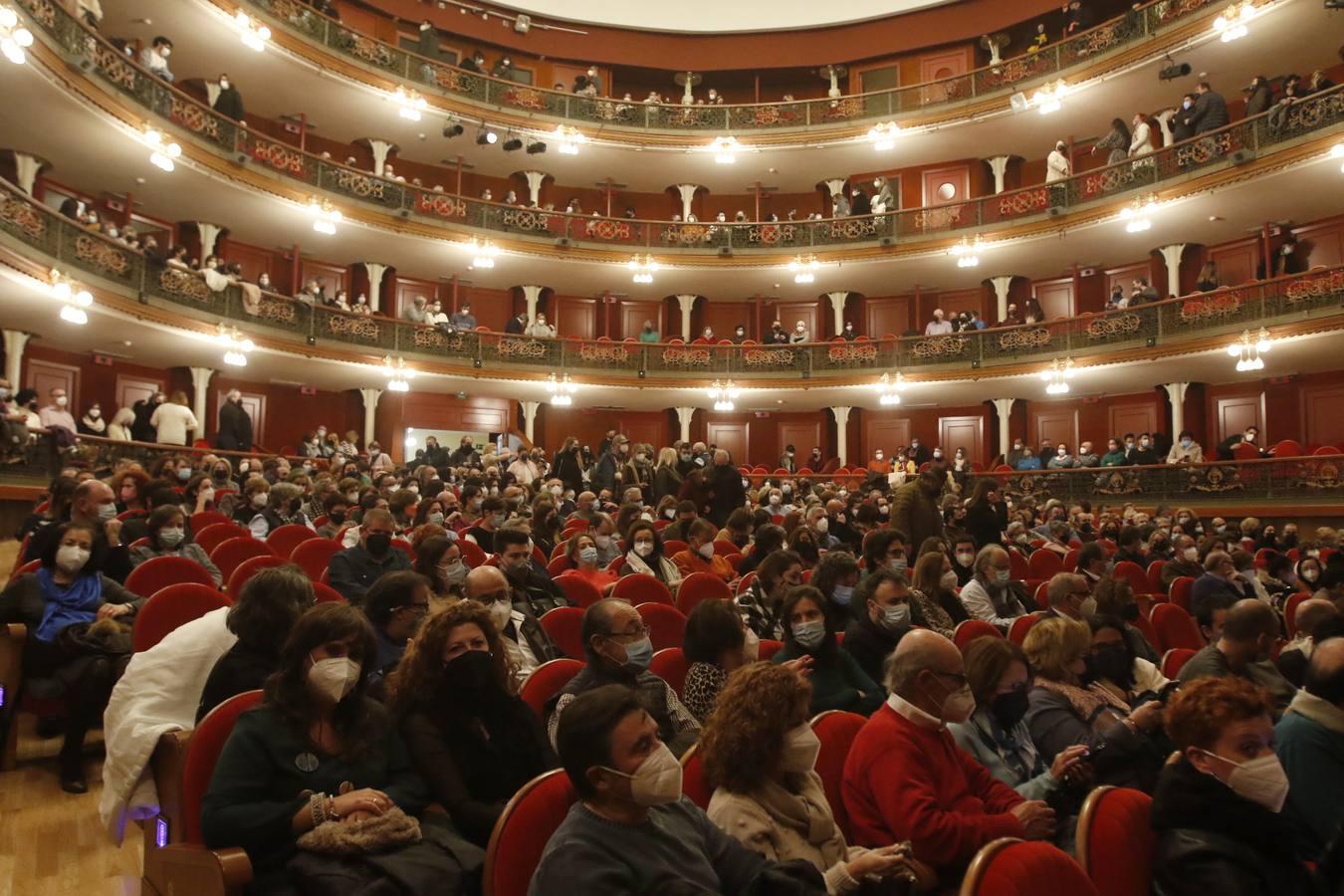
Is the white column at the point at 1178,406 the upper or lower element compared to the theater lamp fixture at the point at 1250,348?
lower

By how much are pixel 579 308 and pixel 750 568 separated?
16.4m

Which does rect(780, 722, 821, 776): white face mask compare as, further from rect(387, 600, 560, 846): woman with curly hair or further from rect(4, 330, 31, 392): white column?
rect(4, 330, 31, 392): white column

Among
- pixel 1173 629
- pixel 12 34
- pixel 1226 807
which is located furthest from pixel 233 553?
pixel 12 34

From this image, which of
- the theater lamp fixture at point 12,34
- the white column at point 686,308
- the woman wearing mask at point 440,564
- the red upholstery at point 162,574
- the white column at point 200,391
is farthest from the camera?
the white column at point 686,308

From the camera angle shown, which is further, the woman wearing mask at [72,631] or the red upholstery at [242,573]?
the red upholstery at [242,573]

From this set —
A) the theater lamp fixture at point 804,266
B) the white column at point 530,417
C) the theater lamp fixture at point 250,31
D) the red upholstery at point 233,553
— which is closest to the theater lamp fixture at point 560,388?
the white column at point 530,417

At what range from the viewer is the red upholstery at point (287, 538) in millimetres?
5996

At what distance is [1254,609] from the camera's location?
3.60 metres

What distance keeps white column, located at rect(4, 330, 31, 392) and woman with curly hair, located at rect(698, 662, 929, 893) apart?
13.7 metres

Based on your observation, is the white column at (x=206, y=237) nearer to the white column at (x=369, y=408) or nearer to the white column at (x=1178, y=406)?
the white column at (x=369, y=408)

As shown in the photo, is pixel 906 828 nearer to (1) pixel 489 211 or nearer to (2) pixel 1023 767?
(2) pixel 1023 767

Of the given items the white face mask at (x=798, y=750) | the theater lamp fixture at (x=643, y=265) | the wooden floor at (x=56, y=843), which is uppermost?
the theater lamp fixture at (x=643, y=265)

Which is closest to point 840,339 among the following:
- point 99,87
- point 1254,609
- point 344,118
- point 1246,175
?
point 1246,175

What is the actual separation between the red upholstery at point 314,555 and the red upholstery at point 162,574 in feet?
2.86
